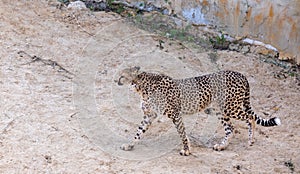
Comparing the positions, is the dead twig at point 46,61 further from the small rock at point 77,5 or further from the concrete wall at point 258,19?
the concrete wall at point 258,19

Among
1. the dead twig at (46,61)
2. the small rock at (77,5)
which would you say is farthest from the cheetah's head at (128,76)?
the small rock at (77,5)

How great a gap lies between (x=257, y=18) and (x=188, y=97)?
2.55 m

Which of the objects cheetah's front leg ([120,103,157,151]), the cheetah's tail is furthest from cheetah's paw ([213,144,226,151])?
cheetah's front leg ([120,103,157,151])

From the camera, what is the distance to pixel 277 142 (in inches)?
231

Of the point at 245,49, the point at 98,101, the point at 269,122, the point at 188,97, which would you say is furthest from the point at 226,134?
the point at 245,49

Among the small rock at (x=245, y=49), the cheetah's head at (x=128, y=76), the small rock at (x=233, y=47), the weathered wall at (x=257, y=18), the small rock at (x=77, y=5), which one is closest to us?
the cheetah's head at (x=128, y=76)

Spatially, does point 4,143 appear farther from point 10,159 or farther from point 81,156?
point 81,156

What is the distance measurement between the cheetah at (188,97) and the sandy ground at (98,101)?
0.83ft

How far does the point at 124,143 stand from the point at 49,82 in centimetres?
173

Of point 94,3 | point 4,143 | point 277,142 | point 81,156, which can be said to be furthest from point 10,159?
point 94,3

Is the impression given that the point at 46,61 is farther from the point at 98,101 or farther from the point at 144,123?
the point at 144,123

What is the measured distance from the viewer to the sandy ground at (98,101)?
17.6 feet

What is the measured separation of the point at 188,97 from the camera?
5.71 meters

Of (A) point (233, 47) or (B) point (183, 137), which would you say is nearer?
(B) point (183, 137)
